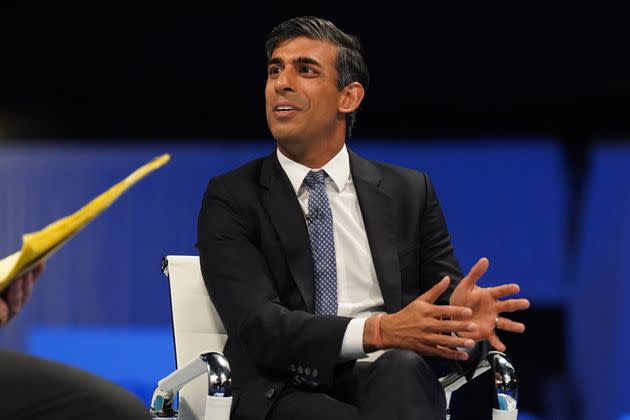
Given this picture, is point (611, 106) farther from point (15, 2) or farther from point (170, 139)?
point (15, 2)

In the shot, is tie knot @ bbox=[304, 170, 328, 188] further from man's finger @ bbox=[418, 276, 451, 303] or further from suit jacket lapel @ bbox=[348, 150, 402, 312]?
man's finger @ bbox=[418, 276, 451, 303]

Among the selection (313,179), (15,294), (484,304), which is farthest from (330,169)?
(15,294)

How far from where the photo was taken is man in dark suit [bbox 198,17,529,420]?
2338mm

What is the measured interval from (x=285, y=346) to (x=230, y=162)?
247 cm

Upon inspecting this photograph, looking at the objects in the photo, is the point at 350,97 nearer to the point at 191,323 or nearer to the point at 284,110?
the point at 284,110

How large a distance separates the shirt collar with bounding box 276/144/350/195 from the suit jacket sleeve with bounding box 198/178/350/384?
17cm

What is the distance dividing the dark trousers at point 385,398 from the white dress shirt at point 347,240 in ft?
1.10

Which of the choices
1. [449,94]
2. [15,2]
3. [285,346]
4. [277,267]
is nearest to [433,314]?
[285,346]

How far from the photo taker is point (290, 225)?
2750mm

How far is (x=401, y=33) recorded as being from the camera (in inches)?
185

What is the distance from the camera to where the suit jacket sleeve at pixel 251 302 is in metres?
2.42

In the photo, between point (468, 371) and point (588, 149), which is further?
point (588, 149)

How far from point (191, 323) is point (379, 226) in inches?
22.5

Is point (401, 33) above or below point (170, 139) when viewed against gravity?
above
